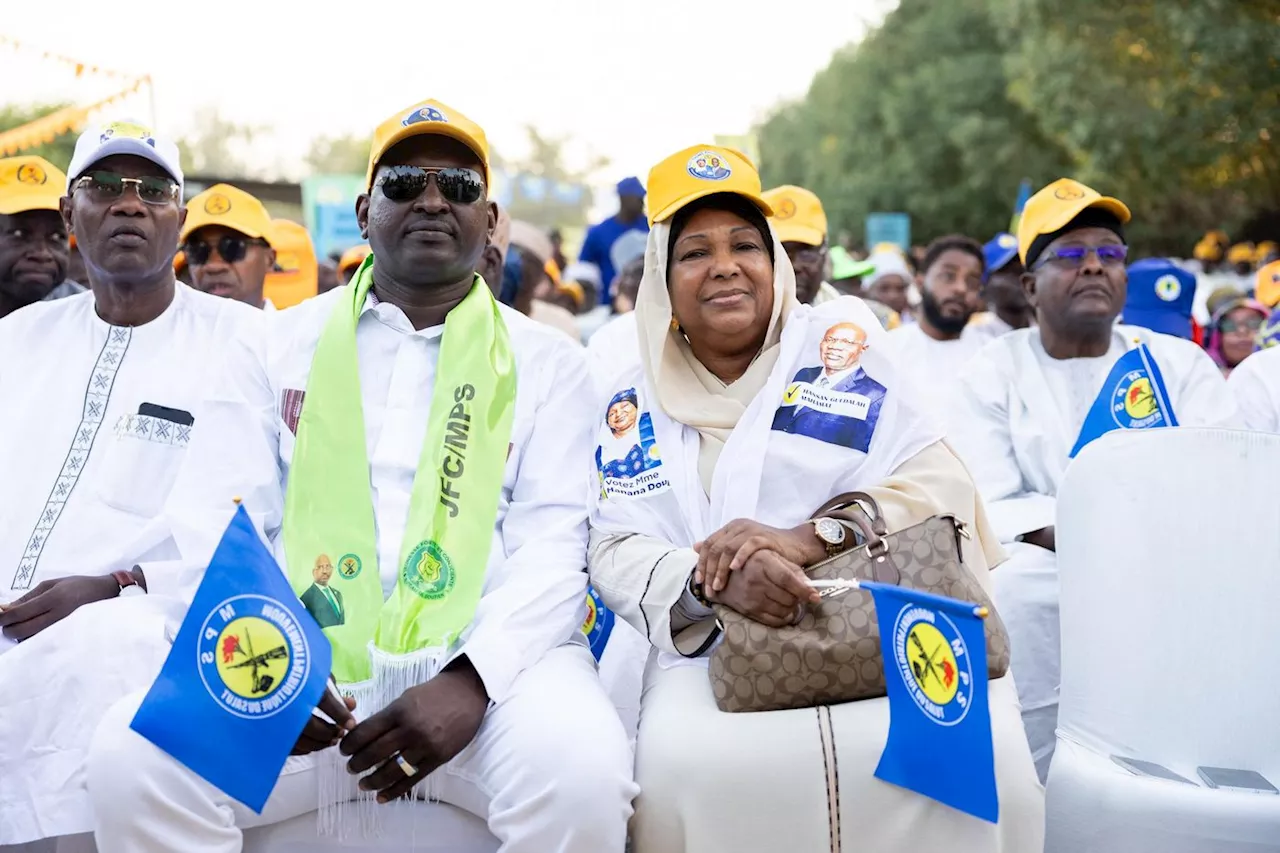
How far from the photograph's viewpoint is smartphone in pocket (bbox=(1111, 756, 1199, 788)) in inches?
125

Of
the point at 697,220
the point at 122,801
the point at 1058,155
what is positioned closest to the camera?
the point at 122,801

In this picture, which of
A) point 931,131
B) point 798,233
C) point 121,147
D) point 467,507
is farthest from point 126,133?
point 931,131

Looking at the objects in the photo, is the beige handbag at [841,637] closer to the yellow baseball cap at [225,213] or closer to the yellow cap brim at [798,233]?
the yellow cap brim at [798,233]

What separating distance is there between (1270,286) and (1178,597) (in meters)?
6.57

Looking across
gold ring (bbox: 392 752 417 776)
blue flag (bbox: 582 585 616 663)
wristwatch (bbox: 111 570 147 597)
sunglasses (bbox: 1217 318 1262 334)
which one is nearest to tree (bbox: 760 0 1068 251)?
sunglasses (bbox: 1217 318 1262 334)

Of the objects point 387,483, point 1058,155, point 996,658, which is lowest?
point 996,658

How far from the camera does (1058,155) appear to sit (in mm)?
32656

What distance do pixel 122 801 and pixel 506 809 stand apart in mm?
812

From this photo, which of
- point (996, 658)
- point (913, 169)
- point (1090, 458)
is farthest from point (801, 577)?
point (913, 169)

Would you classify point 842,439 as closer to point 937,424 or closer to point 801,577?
point 937,424

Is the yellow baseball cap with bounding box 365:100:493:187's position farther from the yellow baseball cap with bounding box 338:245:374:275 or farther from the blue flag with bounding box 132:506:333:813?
the yellow baseball cap with bounding box 338:245:374:275

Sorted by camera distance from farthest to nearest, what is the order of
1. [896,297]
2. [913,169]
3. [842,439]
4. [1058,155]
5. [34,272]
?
[913,169] → [1058,155] → [896,297] → [34,272] → [842,439]

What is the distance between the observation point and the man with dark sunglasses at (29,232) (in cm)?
504

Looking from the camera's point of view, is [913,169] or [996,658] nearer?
[996,658]
